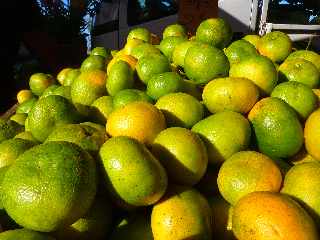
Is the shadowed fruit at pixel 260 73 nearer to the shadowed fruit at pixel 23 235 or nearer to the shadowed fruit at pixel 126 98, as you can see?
the shadowed fruit at pixel 126 98

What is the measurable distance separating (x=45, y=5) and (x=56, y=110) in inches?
247

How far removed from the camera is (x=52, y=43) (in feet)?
21.9

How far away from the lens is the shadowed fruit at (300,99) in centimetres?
190

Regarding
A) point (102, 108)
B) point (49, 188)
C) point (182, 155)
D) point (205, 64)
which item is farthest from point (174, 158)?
point (205, 64)

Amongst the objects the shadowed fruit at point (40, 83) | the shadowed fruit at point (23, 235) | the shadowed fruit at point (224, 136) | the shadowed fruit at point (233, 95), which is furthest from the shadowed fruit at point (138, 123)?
the shadowed fruit at point (40, 83)

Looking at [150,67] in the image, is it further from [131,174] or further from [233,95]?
[131,174]

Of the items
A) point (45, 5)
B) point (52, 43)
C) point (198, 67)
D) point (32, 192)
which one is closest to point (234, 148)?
point (198, 67)

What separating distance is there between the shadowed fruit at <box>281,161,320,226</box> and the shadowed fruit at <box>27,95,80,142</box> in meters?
1.15

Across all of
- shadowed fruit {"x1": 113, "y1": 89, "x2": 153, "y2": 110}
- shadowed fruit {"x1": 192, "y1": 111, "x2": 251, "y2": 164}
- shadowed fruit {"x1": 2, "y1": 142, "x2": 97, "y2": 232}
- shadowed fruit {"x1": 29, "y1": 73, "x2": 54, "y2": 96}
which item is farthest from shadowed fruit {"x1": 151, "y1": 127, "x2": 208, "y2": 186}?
shadowed fruit {"x1": 29, "y1": 73, "x2": 54, "y2": 96}

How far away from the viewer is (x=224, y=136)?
66.0 inches

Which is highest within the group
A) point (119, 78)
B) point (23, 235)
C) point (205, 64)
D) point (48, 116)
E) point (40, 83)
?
point (205, 64)

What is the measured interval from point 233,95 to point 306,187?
0.62m

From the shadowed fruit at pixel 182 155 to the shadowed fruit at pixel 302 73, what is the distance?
→ 91 cm

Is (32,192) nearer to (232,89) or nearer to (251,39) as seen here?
(232,89)
